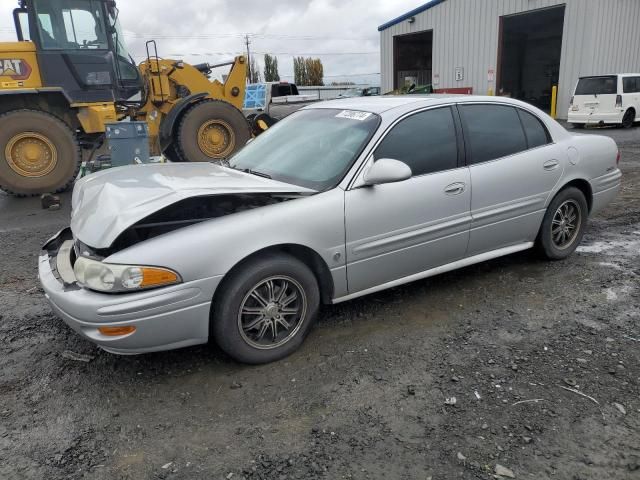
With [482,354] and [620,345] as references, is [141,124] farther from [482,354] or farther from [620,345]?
[620,345]

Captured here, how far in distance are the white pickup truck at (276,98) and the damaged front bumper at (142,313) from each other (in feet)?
64.3

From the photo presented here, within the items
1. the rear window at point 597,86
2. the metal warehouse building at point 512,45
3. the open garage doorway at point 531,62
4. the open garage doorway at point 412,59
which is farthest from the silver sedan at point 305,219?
the open garage doorway at point 531,62

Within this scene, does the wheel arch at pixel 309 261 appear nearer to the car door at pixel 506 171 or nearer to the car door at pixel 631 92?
the car door at pixel 506 171

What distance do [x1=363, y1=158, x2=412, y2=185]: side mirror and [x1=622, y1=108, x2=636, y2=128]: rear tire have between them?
53.4 feet

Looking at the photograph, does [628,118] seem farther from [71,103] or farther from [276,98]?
[276,98]

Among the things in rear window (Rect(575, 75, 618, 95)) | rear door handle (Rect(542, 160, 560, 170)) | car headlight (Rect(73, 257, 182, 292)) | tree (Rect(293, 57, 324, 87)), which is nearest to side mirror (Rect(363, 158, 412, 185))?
car headlight (Rect(73, 257, 182, 292))

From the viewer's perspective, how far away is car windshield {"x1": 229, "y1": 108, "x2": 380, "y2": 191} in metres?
3.39

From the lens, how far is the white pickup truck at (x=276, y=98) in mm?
22109

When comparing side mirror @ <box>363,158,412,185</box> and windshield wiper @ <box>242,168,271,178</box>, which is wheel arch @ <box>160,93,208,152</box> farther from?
side mirror @ <box>363,158,412,185</box>

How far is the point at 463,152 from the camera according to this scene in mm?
3779

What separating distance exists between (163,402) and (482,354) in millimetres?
1891

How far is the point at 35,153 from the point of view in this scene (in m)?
8.11

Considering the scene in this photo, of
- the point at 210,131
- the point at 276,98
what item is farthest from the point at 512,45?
the point at 210,131

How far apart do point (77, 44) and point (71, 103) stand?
0.96 meters
